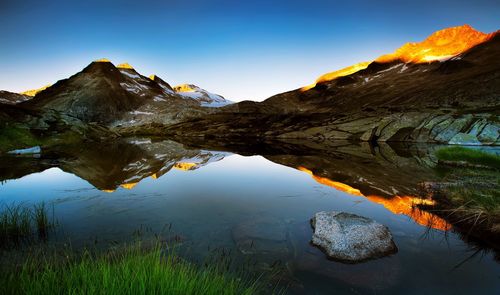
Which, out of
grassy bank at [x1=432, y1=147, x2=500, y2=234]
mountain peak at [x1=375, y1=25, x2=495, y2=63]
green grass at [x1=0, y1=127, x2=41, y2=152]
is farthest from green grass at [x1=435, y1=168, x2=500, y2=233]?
mountain peak at [x1=375, y1=25, x2=495, y2=63]

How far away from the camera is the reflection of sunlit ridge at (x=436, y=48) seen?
123m

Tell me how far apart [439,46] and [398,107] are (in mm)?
95142

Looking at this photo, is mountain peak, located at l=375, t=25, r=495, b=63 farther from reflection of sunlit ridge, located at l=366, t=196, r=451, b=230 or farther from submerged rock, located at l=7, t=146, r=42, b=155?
submerged rock, located at l=7, t=146, r=42, b=155

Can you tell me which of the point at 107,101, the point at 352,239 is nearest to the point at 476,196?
the point at 352,239

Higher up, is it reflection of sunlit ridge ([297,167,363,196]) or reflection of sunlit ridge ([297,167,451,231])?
reflection of sunlit ridge ([297,167,363,196])

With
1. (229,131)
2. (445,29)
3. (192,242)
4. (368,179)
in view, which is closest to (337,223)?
(192,242)

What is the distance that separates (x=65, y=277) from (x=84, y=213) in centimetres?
686

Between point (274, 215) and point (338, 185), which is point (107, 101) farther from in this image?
point (274, 215)

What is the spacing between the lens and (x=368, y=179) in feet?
54.8

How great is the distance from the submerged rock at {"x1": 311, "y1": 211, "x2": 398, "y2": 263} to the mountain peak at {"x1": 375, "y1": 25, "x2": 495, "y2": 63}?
136 metres

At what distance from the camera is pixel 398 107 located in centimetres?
6562

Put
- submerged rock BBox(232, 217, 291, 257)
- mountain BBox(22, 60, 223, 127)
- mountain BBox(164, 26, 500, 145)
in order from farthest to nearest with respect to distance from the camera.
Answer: mountain BBox(22, 60, 223, 127) → mountain BBox(164, 26, 500, 145) → submerged rock BBox(232, 217, 291, 257)

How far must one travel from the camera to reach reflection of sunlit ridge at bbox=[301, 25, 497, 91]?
12349cm

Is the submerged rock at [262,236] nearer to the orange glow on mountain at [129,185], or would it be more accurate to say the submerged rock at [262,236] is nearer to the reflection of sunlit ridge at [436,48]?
the orange glow on mountain at [129,185]
